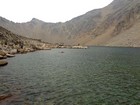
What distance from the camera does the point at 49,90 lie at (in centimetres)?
3528

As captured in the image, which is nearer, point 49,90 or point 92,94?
point 92,94

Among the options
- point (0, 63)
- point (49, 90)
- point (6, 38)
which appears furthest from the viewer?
→ point (6, 38)

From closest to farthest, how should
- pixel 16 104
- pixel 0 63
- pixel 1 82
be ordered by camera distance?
pixel 16 104
pixel 1 82
pixel 0 63

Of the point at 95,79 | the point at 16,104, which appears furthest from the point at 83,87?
the point at 16,104

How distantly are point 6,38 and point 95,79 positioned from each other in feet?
363

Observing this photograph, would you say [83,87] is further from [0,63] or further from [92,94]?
[0,63]

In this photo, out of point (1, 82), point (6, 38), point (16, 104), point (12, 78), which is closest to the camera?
point (16, 104)

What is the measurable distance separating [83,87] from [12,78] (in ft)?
56.1

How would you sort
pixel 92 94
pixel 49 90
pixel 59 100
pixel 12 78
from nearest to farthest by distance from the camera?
pixel 59 100 → pixel 92 94 → pixel 49 90 → pixel 12 78

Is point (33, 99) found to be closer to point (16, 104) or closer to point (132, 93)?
point (16, 104)

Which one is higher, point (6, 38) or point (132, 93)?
point (6, 38)

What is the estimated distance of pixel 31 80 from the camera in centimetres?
4306

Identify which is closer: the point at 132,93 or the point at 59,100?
the point at 59,100

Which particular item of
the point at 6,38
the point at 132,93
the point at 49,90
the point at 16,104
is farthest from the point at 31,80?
the point at 6,38
